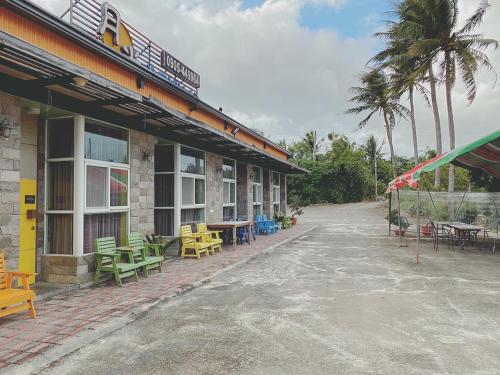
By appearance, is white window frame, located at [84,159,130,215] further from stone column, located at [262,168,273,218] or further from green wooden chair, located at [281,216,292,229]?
green wooden chair, located at [281,216,292,229]

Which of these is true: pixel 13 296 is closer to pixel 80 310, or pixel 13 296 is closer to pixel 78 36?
pixel 80 310

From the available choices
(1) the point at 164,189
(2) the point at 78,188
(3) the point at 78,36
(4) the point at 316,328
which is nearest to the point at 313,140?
(1) the point at 164,189

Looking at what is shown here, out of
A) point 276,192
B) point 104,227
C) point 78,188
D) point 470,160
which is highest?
point 470,160

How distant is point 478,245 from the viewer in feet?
43.3

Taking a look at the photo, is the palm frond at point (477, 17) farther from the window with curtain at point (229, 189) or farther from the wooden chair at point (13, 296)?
the wooden chair at point (13, 296)

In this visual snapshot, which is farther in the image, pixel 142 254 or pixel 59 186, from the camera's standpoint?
pixel 142 254

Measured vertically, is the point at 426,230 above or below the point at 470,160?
below

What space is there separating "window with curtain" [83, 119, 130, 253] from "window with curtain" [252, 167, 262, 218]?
927 centimetres

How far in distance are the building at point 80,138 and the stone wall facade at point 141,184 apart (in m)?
0.02

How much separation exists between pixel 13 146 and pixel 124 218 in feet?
9.04

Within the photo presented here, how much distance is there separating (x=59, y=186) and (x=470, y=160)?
45.4ft

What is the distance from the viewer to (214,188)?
1241 cm

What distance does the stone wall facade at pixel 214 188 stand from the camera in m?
12.0

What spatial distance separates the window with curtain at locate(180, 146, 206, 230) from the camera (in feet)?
34.6
